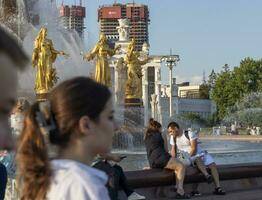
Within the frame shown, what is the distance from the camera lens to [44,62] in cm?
2173

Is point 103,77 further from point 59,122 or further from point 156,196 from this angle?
point 59,122

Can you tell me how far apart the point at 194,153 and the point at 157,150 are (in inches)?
30.2

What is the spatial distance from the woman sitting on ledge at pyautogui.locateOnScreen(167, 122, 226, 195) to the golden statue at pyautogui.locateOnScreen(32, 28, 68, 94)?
12.9 meters

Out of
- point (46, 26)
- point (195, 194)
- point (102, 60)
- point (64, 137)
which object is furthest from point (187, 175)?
point (46, 26)

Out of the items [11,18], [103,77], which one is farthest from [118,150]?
[11,18]

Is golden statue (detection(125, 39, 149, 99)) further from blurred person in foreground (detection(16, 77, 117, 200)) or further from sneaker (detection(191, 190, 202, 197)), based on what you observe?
blurred person in foreground (detection(16, 77, 117, 200))

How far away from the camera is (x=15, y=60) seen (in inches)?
51.5

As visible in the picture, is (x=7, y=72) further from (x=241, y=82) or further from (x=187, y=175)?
(x=241, y=82)

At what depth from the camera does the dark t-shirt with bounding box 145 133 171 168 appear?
27.5 feet

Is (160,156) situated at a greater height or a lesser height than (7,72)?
lesser

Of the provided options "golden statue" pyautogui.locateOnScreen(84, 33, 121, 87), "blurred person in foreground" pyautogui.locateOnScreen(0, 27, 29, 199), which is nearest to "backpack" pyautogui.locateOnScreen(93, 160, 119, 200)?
"blurred person in foreground" pyautogui.locateOnScreen(0, 27, 29, 199)

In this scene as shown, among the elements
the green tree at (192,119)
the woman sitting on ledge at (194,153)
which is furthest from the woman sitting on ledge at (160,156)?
the green tree at (192,119)

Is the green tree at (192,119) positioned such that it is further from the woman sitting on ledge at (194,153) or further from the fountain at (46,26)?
the woman sitting on ledge at (194,153)

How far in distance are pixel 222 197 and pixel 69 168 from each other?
704 centimetres
